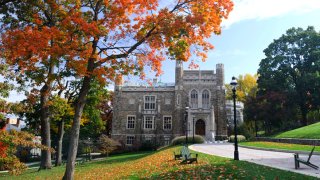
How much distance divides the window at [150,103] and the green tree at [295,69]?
17.2 m

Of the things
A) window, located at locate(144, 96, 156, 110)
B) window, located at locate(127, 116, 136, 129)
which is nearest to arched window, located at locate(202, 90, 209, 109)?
window, located at locate(144, 96, 156, 110)

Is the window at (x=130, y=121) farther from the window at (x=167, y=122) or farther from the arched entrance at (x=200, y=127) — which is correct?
the arched entrance at (x=200, y=127)

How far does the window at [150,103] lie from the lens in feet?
168

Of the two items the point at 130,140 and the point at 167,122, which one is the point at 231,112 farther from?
the point at 130,140

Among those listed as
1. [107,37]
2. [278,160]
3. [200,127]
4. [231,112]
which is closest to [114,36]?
[107,37]

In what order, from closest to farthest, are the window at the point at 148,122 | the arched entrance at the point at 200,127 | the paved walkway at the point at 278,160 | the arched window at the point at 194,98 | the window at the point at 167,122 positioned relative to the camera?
the paved walkway at the point at 278,160 → the arched entrance at the point at 200,127 → the arched window at the point at 194,98 → the window at the point at 167,122 → the window at the point at 148,122

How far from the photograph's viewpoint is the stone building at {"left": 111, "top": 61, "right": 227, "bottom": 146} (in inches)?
1923

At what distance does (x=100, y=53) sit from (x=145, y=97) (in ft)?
127

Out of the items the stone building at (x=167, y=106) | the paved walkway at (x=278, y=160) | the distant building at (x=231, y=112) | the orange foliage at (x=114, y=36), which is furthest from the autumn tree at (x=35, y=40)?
the distant building at (x=231, y=112)

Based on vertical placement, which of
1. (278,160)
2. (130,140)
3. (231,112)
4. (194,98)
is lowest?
(130,140)

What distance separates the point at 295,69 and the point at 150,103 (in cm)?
2314

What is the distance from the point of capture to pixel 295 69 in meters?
44.2

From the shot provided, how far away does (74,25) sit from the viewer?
12.4 metres

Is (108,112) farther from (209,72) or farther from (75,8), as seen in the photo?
(75,8)
